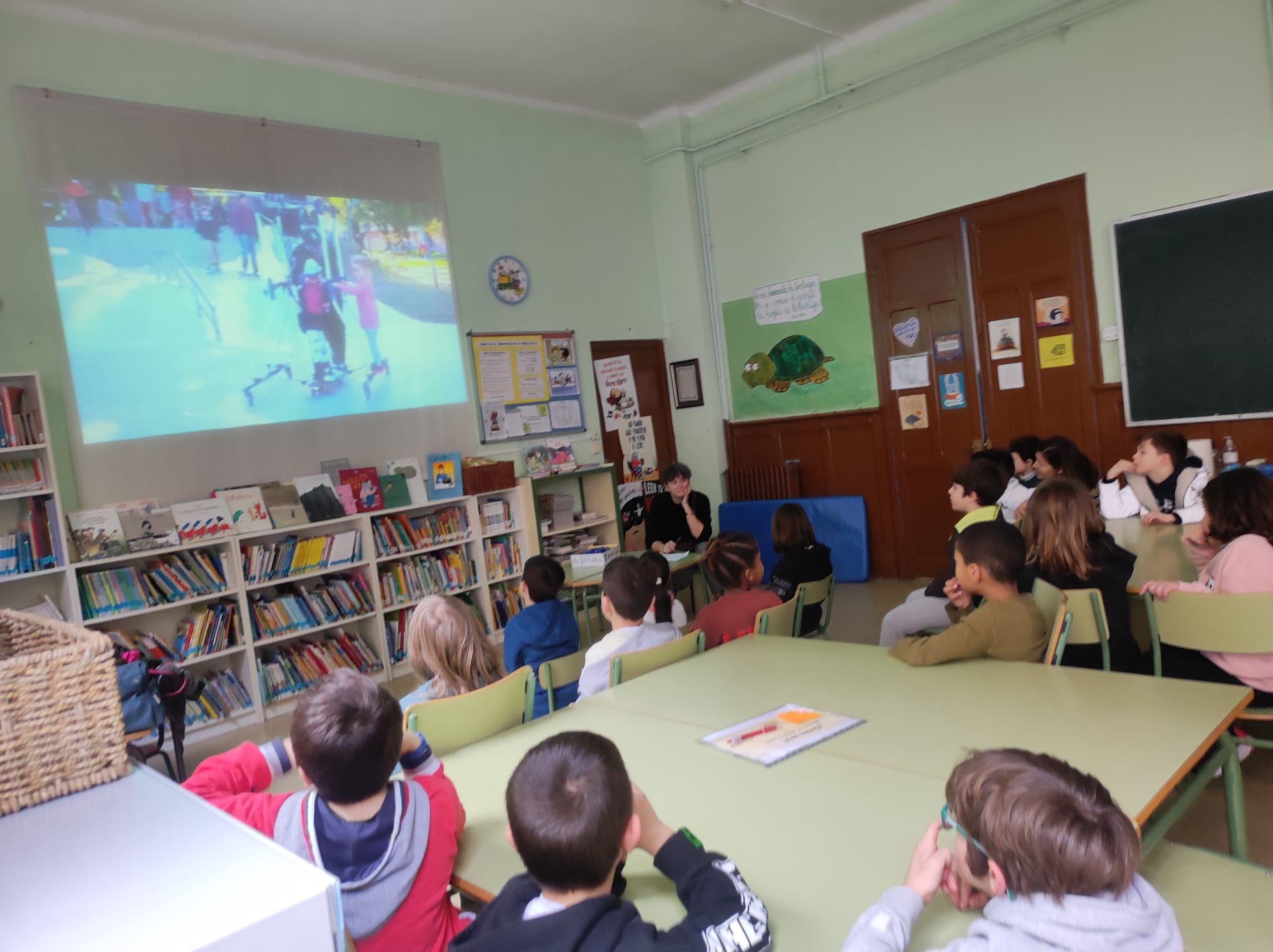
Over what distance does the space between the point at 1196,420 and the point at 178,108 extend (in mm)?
5591

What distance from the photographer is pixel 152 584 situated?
14.1 feet

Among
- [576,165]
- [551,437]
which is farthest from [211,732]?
[576,165]

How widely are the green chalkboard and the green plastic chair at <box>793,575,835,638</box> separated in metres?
2.40

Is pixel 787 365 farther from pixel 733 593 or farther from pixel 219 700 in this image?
pixel 219 700

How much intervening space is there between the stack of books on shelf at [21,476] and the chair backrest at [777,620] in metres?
3.25

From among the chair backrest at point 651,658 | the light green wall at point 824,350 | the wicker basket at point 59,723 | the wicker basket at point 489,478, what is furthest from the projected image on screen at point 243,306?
the wicker basket at point 59,723

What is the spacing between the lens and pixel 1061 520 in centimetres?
275

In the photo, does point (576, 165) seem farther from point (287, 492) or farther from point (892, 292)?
point (287, 492)

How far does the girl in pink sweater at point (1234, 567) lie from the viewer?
2469 mm

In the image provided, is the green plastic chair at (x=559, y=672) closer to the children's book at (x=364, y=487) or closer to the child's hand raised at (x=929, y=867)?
the child's hand raised at (x=929, y=867)

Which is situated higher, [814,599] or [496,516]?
[496,516]

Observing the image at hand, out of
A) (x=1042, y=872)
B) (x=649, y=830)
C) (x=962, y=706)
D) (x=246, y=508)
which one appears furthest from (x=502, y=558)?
(x=1042, y=872)

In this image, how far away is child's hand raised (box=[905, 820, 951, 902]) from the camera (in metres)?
1.15

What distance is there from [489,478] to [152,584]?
77.3 inches
